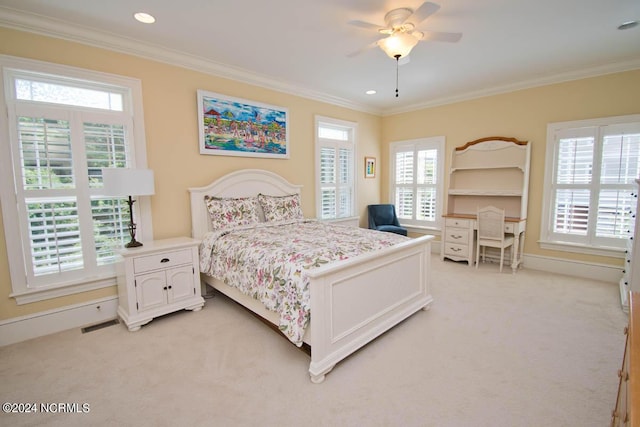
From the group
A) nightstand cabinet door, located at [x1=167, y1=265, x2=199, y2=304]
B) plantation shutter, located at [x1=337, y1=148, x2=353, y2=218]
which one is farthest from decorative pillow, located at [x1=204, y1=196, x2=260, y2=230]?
plantation shutter, located at [x1=337, y1=148, x2=353, y2=218]

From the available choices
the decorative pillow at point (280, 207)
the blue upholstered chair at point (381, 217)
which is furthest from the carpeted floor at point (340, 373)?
the blue upholstered chair at point (381, 217)

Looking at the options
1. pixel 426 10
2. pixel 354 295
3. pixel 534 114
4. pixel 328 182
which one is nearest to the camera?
pixel 426 10

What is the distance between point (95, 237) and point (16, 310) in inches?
32.2

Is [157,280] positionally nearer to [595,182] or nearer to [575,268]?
[575,268]

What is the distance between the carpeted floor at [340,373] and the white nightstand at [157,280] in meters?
0.16

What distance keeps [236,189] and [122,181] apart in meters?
1.36

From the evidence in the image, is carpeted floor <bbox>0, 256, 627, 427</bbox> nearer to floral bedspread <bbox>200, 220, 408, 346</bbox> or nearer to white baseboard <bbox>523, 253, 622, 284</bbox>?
floral bedspread <bbox>200, 220, 408, 346</bbox>

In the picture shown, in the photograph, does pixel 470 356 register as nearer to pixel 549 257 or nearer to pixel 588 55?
pixel 549 257

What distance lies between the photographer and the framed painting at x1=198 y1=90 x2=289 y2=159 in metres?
3.54

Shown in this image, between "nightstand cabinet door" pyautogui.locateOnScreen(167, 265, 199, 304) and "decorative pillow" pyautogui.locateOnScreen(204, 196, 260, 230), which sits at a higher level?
"decorative pillow" pyautogui.locateOnScreen(204, 196, 260, 230)

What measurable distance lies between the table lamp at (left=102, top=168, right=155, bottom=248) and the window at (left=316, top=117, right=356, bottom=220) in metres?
2.62

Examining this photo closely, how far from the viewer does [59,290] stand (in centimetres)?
270

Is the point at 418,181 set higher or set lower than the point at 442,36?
lower

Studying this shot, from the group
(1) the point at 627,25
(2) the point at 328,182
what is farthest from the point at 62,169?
(1) the point at 627,25
